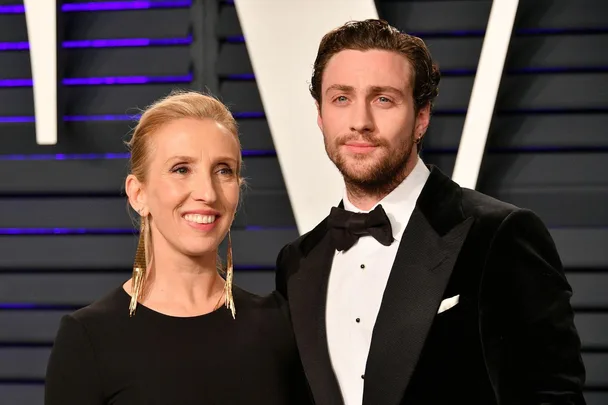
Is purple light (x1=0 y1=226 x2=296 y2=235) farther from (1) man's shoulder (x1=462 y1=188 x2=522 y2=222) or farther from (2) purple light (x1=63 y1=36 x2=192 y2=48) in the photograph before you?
(1) man's shoulder (x1=462 y1=188 x2=522 y2=222)

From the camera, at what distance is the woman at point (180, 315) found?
2084mm

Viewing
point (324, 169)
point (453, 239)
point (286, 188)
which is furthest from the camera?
point (286, 188)

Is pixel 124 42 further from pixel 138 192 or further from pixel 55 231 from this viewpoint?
pixel 138 192

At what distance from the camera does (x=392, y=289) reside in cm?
224

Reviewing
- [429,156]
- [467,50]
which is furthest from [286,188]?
[467,50]

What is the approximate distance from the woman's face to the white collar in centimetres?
43

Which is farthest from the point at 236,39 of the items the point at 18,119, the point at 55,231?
the point at 55,231

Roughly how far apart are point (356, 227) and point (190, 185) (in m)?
0.46

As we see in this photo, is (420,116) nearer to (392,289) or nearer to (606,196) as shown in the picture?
(392,289)

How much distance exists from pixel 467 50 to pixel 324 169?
0.81m

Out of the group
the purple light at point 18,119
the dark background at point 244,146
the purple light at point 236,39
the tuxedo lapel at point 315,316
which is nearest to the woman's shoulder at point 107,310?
the tuxedo lapel at point 315,316

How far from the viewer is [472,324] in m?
2.17

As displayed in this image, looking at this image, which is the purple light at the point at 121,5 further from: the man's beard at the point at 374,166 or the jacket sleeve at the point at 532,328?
the jacket sleeve at the point at 532,328

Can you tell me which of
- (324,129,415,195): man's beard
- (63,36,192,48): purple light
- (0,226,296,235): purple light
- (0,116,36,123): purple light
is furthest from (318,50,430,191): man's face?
(0,116,36,123): purple light
